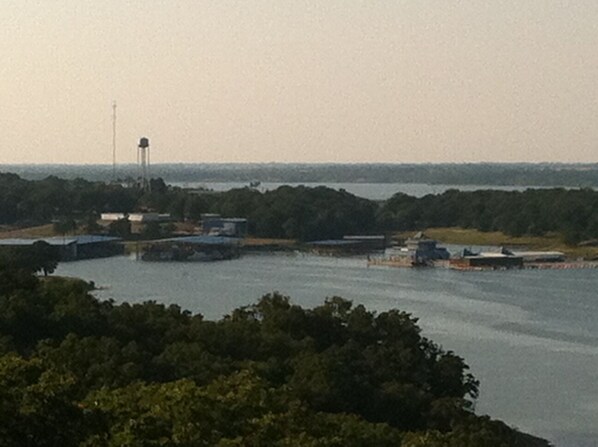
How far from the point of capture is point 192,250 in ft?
87.9

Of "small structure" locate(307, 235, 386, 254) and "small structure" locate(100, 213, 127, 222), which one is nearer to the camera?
"small structure" locate(307, 235, 386, 254)

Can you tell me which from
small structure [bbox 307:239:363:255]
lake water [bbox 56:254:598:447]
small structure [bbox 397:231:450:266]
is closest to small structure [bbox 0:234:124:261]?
lake water [bbox 56:254:598:447]

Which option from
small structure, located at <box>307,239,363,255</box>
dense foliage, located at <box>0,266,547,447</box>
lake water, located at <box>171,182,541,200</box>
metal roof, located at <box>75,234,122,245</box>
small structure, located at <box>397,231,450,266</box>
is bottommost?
lake water, located at <box>171,182,541,200</box>

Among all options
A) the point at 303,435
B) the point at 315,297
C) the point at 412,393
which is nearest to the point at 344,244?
the point at 315,297

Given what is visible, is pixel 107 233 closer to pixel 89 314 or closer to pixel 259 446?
pixel 89 314

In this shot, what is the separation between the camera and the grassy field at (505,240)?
2686 cm

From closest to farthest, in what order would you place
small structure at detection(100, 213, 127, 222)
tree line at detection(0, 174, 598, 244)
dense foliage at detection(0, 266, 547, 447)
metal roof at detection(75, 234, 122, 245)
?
dense foliage at detection(0, 266, 547, 447) < metal roof at detection(75, 234, 122, 245) < tree line at detection(0, 174, 598, 244) < small structure at detection(100, 213, 127, 222)

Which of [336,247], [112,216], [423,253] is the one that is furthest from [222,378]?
[112,216]

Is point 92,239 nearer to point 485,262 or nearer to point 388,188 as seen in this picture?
point 485,262

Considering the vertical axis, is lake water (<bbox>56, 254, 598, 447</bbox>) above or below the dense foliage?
below

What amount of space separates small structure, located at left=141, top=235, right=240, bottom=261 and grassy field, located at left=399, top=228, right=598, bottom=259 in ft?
17.2

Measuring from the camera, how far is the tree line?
98.4 ft

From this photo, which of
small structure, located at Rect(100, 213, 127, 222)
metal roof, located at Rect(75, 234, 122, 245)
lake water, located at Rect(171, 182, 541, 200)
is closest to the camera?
metal roof, located at Rect(75, 234, 122, 245)

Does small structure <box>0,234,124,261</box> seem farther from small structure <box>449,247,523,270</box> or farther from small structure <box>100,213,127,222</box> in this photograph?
small structure <box>449,247,523,270</box>
